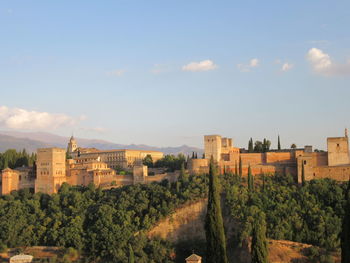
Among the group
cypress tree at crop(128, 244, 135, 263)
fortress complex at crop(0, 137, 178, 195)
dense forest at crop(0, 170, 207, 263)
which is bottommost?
cypress tree at crop(128, 244, 135, 263)

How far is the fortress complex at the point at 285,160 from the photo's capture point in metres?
47.2

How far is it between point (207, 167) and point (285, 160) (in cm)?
726

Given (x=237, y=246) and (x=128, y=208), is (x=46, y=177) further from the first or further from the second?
(x=237, y=246)

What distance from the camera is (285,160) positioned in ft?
167

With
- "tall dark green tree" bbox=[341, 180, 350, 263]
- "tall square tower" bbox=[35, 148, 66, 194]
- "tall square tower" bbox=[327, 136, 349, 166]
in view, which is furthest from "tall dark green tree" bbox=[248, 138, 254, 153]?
"tall dark green tree" bbox=[341, 180, 350, 263]

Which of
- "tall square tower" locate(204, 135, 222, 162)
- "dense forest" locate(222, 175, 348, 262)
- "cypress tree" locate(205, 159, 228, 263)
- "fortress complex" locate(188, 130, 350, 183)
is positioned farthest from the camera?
"tall square tower" locate(204, 135, 222, 162)

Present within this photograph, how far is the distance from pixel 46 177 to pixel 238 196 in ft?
66.7

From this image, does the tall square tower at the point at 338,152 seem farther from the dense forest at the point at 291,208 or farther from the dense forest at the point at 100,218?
the dense forest at the point at 100,218

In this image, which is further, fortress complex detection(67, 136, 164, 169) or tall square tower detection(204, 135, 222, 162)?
fortress complex detection(67, 136, 164, 169)

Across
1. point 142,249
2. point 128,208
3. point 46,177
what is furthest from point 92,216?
point 46,177

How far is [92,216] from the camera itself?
46031 mm

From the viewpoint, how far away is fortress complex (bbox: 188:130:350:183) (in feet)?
155

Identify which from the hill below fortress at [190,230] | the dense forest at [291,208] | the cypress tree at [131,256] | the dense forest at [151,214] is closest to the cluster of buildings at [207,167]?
the dense forest at [151,214]

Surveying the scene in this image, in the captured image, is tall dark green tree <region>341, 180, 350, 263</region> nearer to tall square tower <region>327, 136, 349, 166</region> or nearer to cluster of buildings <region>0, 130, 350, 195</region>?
cluster of buildings <region>0, 130, 350, 195</region>
